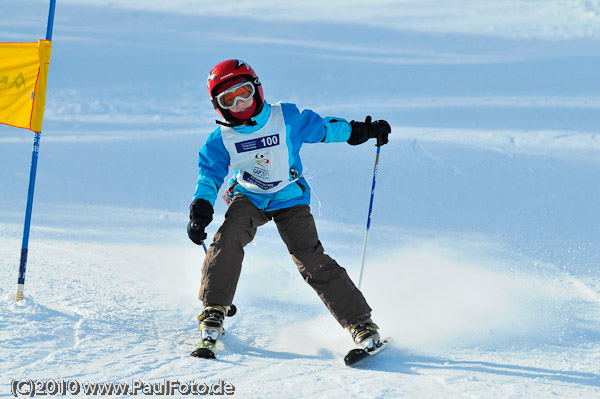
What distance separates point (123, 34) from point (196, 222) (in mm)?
14562

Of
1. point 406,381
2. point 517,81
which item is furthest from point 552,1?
point 406,381

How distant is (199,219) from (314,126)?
838 mm

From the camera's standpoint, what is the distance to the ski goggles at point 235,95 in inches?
141

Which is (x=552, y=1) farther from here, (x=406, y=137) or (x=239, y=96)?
(x=239, y=96)

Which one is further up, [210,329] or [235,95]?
[235,95]

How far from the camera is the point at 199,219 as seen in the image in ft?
11.4

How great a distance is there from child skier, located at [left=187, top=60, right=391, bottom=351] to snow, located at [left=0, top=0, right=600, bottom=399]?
0.25 m

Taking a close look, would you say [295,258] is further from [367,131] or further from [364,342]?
[367,131]

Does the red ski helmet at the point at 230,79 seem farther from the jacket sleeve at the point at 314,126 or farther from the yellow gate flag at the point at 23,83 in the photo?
the yellow gate flag at the point at 23,83

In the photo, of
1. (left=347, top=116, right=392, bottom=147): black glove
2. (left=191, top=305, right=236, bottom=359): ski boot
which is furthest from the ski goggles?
(left=191, top=305, right=236, bottom=359): ski boot

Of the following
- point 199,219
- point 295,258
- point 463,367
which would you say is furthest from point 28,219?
point 463,367

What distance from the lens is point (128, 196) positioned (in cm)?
705

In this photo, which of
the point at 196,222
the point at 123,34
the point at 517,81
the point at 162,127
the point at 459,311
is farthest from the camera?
the point at 123,34

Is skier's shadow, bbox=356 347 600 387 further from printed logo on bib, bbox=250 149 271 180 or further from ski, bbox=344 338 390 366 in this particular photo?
printed logo on bib, bbox=250 149 271 180
